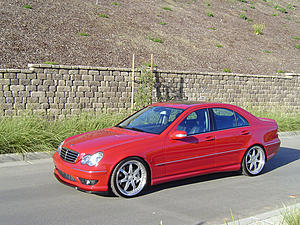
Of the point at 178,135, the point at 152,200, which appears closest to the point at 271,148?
the point at 178,135

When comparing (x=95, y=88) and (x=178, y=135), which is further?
(x=95, y=88)

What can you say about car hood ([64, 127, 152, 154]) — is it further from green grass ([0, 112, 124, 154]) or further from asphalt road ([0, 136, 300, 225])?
green grass ([0, 112, 124, 154])

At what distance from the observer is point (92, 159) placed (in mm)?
5949

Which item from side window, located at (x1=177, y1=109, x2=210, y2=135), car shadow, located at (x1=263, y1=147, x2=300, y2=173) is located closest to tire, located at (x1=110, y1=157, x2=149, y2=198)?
side window, located at (x1=177, y1=109, x2=210, y2=135)

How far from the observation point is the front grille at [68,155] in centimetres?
A: 616

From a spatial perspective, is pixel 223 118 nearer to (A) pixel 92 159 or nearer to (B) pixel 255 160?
(B) pixel 255 160

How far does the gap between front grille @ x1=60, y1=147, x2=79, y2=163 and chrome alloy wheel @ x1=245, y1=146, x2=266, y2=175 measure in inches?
136

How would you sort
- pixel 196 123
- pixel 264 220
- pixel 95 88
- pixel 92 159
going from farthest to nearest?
pixel 95 88, pixel 196 123, pixel 92 159, pixel 264 220

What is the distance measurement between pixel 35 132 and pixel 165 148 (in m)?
4.64

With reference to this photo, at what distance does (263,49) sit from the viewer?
32.7 metres

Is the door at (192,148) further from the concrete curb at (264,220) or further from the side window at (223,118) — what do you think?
the concrete curb at (264,220)

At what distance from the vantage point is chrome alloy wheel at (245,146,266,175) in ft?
25.4

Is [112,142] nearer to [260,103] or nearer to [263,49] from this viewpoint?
[260,103]

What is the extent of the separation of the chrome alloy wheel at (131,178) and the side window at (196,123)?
1.10 metres
